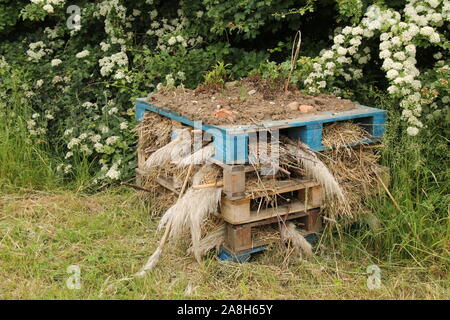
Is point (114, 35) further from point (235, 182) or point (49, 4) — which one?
point (235, 182)

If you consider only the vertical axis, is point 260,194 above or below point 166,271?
above

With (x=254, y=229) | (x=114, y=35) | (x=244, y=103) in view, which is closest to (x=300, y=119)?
(x=244, y=103)

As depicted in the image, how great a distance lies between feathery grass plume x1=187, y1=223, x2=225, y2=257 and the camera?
3805mm

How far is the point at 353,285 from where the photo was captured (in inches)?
139

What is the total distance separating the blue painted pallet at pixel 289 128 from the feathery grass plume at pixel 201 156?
0.06 m

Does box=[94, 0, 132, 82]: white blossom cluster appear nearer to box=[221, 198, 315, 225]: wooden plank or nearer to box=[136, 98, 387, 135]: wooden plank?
box=[136, 98, 387, 135]: wooden plank

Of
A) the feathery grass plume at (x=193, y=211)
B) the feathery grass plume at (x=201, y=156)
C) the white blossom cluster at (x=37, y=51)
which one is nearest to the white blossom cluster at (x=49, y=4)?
the white blossom cluster at (x=37, y=51)

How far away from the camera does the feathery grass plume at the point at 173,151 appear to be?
407 centimetres

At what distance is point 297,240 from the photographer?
3.86 m

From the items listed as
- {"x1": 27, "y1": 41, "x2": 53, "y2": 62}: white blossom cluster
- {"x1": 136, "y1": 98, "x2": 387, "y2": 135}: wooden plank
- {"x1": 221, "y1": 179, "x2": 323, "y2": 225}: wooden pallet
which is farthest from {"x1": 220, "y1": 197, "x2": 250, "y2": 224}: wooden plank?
{"x1": 27, "y1": 41, "x2": 53, "y2": 62}: white blossom cluster

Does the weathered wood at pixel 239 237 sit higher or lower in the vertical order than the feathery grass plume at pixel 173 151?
lower

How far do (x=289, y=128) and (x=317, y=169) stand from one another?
0.39m

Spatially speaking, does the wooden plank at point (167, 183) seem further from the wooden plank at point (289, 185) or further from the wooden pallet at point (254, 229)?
the wooden plank at point (289, 185)

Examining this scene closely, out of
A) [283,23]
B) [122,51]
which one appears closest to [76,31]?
[122,51]
